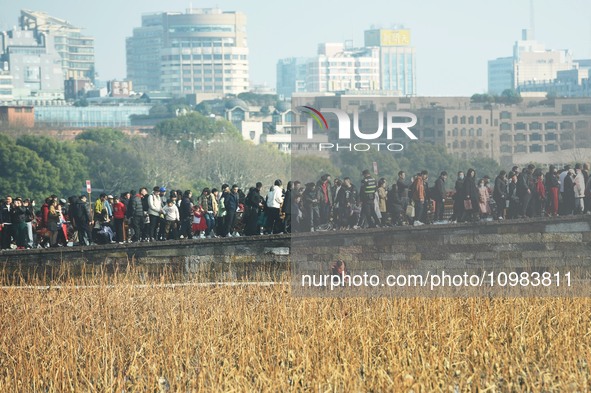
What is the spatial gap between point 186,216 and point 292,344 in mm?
11029

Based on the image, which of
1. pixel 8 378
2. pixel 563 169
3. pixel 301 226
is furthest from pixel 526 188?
pixel 8 378

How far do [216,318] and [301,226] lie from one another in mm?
4425

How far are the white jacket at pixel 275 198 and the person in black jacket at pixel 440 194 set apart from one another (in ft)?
13.8

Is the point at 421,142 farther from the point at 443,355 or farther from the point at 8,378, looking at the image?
the point at 8,378

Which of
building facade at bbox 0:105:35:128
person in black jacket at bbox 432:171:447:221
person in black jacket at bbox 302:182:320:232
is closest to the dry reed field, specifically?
person in black jacket at bbox 302:182:320:232

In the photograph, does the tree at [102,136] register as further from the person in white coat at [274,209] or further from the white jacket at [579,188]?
the white jacket at [579,188]

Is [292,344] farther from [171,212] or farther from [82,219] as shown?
[82,219]

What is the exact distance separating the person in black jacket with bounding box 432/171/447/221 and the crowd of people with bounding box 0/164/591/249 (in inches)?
0.8

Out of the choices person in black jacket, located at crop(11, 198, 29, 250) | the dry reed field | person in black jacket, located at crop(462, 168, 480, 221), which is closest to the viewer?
the dry reed field

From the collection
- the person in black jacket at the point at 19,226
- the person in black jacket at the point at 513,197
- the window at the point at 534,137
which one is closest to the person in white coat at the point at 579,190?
the person in black jacket at the point at 513,197

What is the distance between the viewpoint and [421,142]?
58.6ft

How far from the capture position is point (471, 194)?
20.9m

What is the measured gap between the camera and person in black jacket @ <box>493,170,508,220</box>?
784 inches

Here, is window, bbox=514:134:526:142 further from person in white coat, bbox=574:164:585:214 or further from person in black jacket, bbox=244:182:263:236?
person in black jacket, bbox=244:182:263:236
